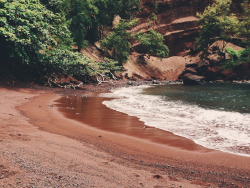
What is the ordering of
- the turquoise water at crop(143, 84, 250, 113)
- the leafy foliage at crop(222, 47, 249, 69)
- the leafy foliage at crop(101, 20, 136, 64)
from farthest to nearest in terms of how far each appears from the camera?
the leafy foliage at crop(222, 47, 249, 69) → the leafy foliage at crop(101, 20, 136, 64) → the turquoise water at crop(143, 84, 250, 113)

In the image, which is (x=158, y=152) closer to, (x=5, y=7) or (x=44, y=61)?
(x=5, y=7)

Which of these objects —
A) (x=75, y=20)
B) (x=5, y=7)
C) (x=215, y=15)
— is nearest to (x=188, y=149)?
(x=5, y=7)

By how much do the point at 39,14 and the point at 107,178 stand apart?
12713 millimetres

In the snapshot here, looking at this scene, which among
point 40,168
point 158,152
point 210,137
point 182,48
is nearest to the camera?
point 40,168

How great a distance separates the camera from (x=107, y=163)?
10.3 feet

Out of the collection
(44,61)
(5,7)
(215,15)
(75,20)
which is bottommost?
(44,61)

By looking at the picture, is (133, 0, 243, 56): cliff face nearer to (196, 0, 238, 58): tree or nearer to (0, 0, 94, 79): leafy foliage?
(196, 0, 238, 58): tree

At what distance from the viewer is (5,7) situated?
1092 centimetres

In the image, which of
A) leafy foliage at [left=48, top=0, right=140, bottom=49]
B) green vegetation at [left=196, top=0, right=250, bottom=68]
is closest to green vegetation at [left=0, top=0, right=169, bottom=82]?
leafy foliage at [left=48, top=0, right=140, bottom=49]

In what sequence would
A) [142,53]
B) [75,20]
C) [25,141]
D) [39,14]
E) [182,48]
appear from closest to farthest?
[25,141], [39,14], [75,20], [142,53], [182,48]

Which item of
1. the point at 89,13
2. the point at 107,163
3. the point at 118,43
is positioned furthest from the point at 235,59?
the point at 107,163

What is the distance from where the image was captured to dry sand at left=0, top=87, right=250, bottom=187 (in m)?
2.44

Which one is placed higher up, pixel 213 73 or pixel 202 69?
pixel 202 69

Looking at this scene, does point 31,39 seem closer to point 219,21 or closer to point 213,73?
point 213,73
